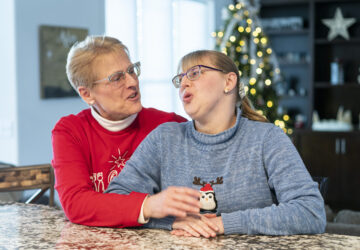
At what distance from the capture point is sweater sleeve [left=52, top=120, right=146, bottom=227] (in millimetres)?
1304

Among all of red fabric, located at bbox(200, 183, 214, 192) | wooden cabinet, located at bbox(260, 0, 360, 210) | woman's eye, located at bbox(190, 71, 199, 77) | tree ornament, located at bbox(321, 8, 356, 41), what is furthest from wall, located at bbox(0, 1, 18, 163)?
tree ornament, located at bbox(321, 8, 356, 41)

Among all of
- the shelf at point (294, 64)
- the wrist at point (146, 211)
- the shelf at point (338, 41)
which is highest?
the shelf at point (338, 41)

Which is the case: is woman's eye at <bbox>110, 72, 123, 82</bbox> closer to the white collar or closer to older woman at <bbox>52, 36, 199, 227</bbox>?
older woman at <bbox>52, 36, 199, 227</bbox>

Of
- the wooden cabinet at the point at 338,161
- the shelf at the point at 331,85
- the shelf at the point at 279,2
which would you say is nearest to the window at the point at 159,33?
the shelf at the point at 279,2

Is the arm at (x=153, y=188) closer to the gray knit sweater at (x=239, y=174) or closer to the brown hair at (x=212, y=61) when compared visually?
the gray knit sweater at (x=239, y=174)

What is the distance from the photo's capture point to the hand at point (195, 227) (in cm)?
119

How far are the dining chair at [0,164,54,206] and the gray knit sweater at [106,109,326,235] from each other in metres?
0.42

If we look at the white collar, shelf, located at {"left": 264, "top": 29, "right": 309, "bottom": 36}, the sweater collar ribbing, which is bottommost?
the sweater collar ribbing

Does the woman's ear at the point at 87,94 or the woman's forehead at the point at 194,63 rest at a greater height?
the woman's forehead at the point at 194,63

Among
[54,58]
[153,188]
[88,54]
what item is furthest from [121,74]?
[54,58]

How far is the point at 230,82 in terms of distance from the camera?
155 cm

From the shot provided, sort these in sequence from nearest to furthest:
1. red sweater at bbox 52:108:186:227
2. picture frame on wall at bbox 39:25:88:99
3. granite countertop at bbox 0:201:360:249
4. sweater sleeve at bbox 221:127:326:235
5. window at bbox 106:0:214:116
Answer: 1. granite countertop at bbox 0:201:360:249
2. sweater sleeve at bbox 221:127:326:235
3. red sweater at bbox 52:108:186:227
4. picture frame on wall at bbox 39:25:88:99
5. window at bbox 106:0:214:116

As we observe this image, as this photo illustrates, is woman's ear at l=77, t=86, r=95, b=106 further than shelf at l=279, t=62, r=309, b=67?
No

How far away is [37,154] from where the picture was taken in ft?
13.5
